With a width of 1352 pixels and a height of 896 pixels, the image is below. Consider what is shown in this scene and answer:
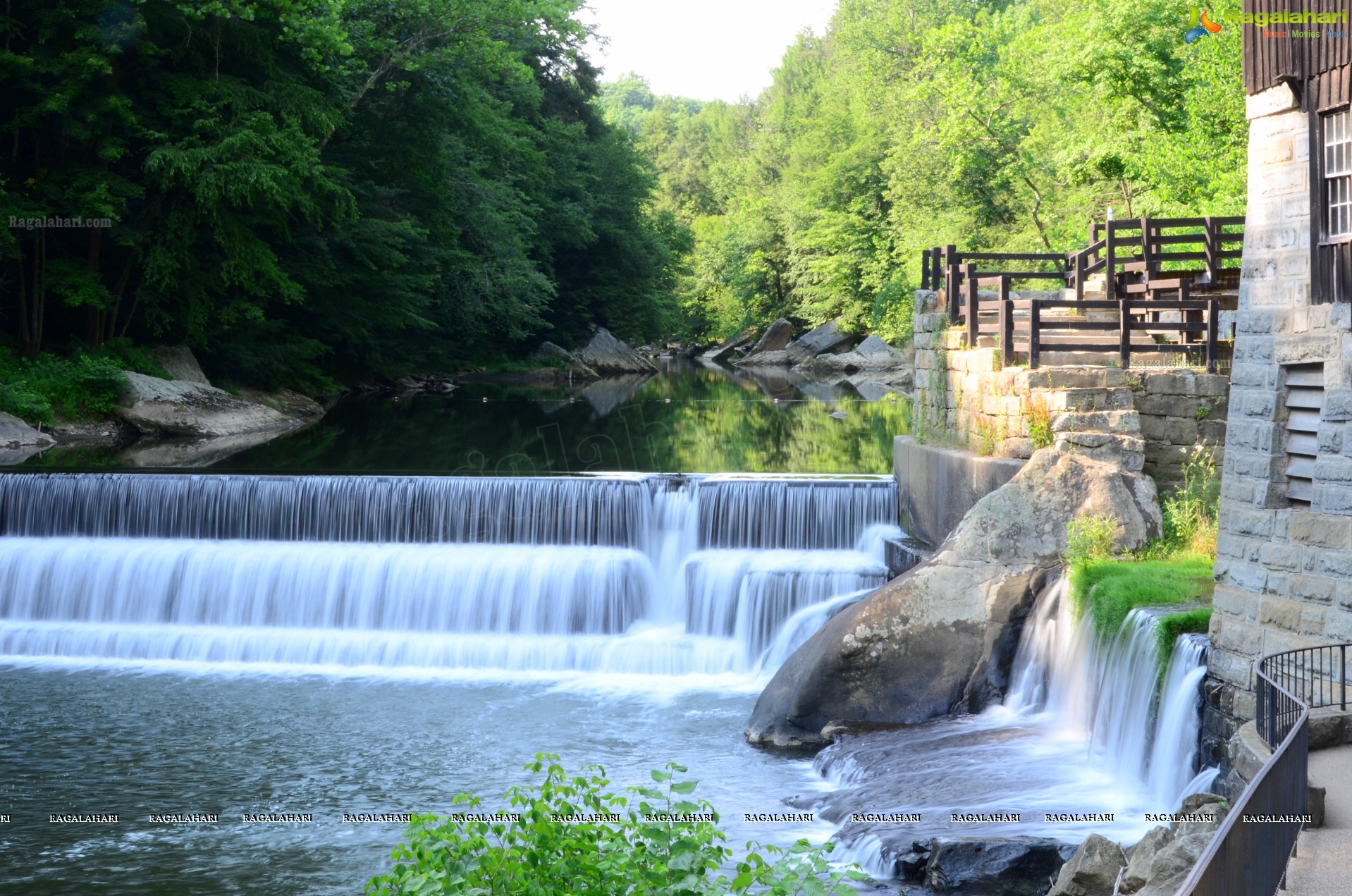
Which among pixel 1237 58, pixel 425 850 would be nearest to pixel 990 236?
pixel 1237 58

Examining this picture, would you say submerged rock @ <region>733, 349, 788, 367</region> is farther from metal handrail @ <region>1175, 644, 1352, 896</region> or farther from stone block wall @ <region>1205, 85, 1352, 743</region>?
metal handrail @ <region>1175, 644, 1352, 896</region>

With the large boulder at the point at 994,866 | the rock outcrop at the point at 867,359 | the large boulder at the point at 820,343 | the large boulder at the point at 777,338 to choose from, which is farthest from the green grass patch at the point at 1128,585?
the large boulder at the point at 777,338

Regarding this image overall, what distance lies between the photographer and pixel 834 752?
11945mm

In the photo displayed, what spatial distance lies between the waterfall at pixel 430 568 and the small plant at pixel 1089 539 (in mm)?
3457

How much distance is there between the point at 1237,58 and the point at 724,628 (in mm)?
16238

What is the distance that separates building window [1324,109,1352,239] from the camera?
8.55 m

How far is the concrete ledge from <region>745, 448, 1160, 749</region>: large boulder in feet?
4.46

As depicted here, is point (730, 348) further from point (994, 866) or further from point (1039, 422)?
point (994, 866)

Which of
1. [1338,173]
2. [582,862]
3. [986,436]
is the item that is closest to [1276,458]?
[1338,173]

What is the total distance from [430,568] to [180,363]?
60.2 feet

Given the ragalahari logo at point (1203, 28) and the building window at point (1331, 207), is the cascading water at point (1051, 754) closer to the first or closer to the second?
the building window at point (1331, 207)

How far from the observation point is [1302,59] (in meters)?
8.84

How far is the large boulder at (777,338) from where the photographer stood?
71438 millimetres

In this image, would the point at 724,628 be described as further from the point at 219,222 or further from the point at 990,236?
the point at 990,236
